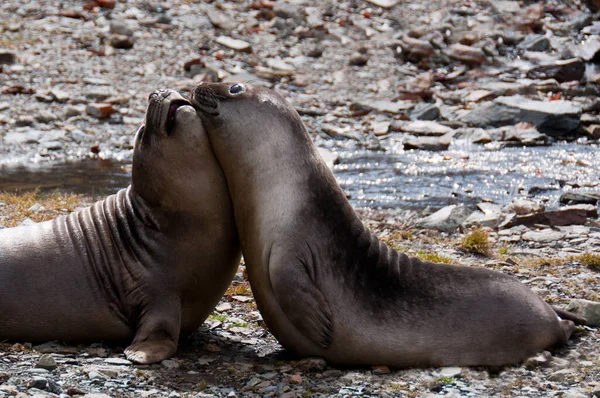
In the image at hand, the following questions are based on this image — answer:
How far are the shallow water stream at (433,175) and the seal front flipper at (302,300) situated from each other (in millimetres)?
6678

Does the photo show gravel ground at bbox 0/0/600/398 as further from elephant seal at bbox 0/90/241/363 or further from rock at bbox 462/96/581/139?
elephant seal at bbox 0/90/241/363

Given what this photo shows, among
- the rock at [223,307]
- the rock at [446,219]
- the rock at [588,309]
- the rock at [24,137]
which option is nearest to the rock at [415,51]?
the rock at [24,137]

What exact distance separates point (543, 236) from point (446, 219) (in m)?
1.29

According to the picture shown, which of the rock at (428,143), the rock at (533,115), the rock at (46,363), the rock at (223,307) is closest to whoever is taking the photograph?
the rock at (46,363)

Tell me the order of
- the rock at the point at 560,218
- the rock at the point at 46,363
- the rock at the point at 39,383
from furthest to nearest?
the rock at the point at 560,218
the rock at the point at 46,363
the rock at the point at 39,383

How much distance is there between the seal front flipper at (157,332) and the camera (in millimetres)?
6637

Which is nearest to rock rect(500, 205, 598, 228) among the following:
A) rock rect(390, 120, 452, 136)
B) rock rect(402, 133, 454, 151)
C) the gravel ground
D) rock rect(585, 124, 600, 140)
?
the gravel ground

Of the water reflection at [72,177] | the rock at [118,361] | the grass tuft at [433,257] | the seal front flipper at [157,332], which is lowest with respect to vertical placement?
the water reflection at [72,177]

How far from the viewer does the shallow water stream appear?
45.8 feet

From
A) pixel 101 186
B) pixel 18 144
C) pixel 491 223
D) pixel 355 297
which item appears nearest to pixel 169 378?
pixel 355 297

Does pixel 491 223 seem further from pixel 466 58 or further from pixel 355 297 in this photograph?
pixel 466 58

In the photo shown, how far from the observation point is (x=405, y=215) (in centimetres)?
1245

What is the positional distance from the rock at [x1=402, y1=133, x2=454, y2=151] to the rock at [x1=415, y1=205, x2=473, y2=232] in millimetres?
5053

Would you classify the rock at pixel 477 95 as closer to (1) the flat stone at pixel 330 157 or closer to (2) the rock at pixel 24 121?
(1) the flat stone at pixel 330 157
